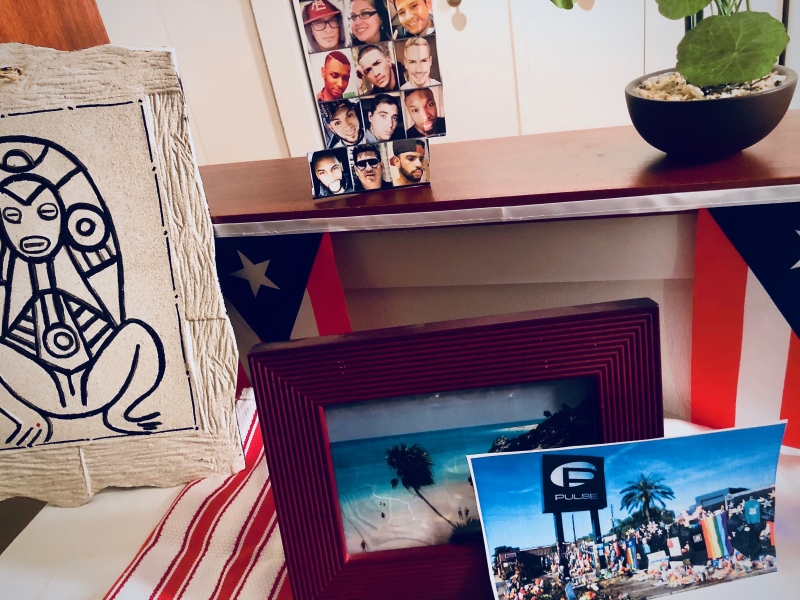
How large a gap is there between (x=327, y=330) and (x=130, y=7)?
1636 millimetres

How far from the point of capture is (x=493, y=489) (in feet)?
2.17

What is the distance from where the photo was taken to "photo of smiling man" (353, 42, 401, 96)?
2.48 ft

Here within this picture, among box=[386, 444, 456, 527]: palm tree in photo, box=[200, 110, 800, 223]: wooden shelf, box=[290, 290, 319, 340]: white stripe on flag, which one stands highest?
box=[200, 110, 800, 223]: wooden shelf

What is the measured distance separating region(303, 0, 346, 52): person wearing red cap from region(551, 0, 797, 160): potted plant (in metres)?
0.25

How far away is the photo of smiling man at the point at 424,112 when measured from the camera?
776 mm

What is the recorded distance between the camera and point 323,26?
0.75 m

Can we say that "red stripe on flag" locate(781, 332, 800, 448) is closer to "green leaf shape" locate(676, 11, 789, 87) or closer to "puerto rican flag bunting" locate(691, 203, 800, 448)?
"puerto rican flag bunting" locate(691, 203, 800, 448)

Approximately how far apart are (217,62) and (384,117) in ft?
5.07

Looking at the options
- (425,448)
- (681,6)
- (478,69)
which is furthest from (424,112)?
(478,69)

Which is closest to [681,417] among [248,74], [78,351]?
[78,351]

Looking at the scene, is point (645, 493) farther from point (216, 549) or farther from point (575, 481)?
point (216, 549)

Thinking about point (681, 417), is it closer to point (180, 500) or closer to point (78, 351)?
point (180, 500)

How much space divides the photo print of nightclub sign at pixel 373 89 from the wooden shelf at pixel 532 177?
0.04m

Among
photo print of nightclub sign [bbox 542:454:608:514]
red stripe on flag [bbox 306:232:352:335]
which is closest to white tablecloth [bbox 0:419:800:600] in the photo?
photo print of nightclub sign [bbox 542:454:608:514]
